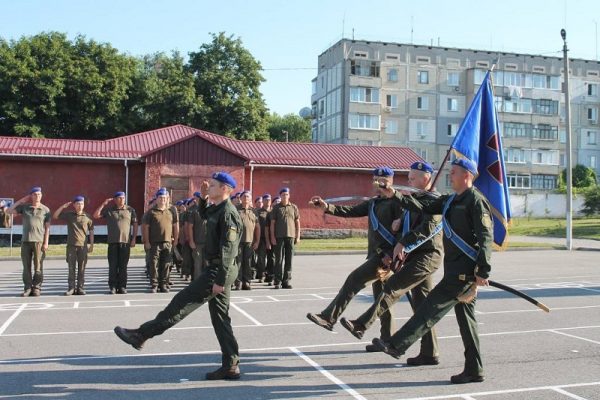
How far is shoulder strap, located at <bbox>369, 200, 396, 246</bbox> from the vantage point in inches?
315

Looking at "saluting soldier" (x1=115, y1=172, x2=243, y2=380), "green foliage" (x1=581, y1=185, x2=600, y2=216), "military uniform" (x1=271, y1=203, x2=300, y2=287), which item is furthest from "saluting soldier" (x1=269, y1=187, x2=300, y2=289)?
"green foliage" (x1=581, y1=185, x2=600, y2=216)

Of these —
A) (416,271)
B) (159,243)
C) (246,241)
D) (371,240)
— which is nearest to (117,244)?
(159,243)

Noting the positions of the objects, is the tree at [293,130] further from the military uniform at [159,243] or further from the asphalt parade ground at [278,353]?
the asphalt parade ground at [278,353]

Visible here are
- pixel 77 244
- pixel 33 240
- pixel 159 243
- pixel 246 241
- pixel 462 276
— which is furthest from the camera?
pixel 246 241

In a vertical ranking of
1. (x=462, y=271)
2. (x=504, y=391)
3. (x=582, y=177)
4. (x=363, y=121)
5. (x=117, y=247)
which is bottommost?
(x=504, y=391)

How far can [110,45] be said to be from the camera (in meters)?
45.8

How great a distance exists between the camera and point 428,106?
69125mm

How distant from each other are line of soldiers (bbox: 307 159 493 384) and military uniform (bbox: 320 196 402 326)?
0.04 feet

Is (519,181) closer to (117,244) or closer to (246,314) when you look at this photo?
(117,244)

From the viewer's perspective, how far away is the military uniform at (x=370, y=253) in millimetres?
7801

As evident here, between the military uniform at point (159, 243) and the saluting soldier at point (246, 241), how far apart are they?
1592 mm

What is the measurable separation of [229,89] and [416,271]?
41655 mm

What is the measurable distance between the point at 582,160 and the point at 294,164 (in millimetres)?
54249

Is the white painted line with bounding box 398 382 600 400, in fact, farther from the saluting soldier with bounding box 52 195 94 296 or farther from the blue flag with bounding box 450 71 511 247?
the saluting soldier with bounding box 52 195 94 296
